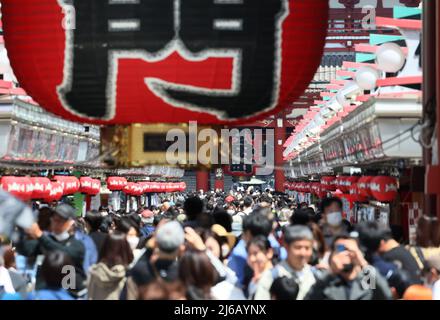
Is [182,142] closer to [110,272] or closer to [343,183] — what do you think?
[110,272]

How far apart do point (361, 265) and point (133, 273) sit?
1627 mm

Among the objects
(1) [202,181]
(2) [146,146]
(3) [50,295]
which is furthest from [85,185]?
(1) [202,181]

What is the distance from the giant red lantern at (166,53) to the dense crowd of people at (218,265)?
1072 mm

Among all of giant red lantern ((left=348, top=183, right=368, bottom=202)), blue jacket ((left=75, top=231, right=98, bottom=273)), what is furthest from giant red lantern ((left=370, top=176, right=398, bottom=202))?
blue jacket ((left=75, top=231, right=98, bottom=273))

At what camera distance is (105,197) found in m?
30.0

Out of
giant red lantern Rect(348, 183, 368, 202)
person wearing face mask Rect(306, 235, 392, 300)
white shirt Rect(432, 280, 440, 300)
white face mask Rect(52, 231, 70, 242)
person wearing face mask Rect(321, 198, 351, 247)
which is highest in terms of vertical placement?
giant red lantern Rect(348, 183, 368, 202)

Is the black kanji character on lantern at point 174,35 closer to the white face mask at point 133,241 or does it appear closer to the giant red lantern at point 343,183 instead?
the white face mask at point 133,241

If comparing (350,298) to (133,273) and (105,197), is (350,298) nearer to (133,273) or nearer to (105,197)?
(133,273)

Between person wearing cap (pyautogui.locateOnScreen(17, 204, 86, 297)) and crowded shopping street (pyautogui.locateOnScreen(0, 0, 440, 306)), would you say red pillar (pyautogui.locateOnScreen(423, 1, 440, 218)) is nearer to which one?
crowded shopping street (pyautogui.locateOnScreen(0, 0, 440, 306))

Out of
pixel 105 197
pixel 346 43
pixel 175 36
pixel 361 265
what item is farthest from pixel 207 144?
pixel 346 43

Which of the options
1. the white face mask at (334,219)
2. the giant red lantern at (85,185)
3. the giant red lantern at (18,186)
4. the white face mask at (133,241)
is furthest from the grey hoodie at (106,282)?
the giant red lantern at (85,185)

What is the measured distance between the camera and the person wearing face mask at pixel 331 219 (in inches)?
332

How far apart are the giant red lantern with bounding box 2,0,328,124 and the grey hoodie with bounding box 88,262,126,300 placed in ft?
5.41

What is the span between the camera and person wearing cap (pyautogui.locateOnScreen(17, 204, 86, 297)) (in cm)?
680
